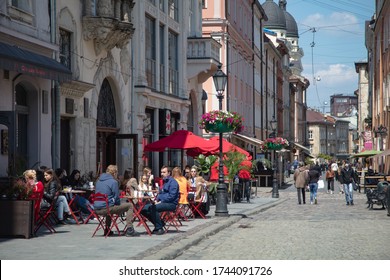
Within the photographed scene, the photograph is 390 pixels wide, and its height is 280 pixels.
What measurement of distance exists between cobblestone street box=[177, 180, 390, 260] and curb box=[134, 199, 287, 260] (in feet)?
0.50

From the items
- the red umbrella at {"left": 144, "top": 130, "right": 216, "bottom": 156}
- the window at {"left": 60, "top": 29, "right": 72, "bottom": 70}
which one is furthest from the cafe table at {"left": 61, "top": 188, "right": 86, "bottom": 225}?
the red umbrella at {"left": 144, "top": 130, "right": 216, "bottom": 156}

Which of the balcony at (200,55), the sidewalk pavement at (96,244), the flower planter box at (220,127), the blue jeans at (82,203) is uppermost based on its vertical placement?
the balcony at (200,55)

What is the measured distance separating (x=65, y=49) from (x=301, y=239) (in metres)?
10.7

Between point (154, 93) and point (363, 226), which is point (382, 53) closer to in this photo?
point (154, 93)

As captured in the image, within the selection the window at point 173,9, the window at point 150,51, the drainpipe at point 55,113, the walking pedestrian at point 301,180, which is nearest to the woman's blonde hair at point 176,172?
the drainpipe at point 55,113

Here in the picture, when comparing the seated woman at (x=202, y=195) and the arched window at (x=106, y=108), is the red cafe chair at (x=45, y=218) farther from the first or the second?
the arched window at (x=106, y=108)

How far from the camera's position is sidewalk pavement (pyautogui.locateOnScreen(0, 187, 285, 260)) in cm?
1336

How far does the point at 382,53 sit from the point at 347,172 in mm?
29576

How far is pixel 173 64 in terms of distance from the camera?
38.5 meters

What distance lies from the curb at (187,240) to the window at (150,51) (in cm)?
1001

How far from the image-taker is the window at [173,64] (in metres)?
38.0

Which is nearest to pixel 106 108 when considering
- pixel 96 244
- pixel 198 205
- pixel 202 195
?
pixel 202 195

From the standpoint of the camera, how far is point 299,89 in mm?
146000
